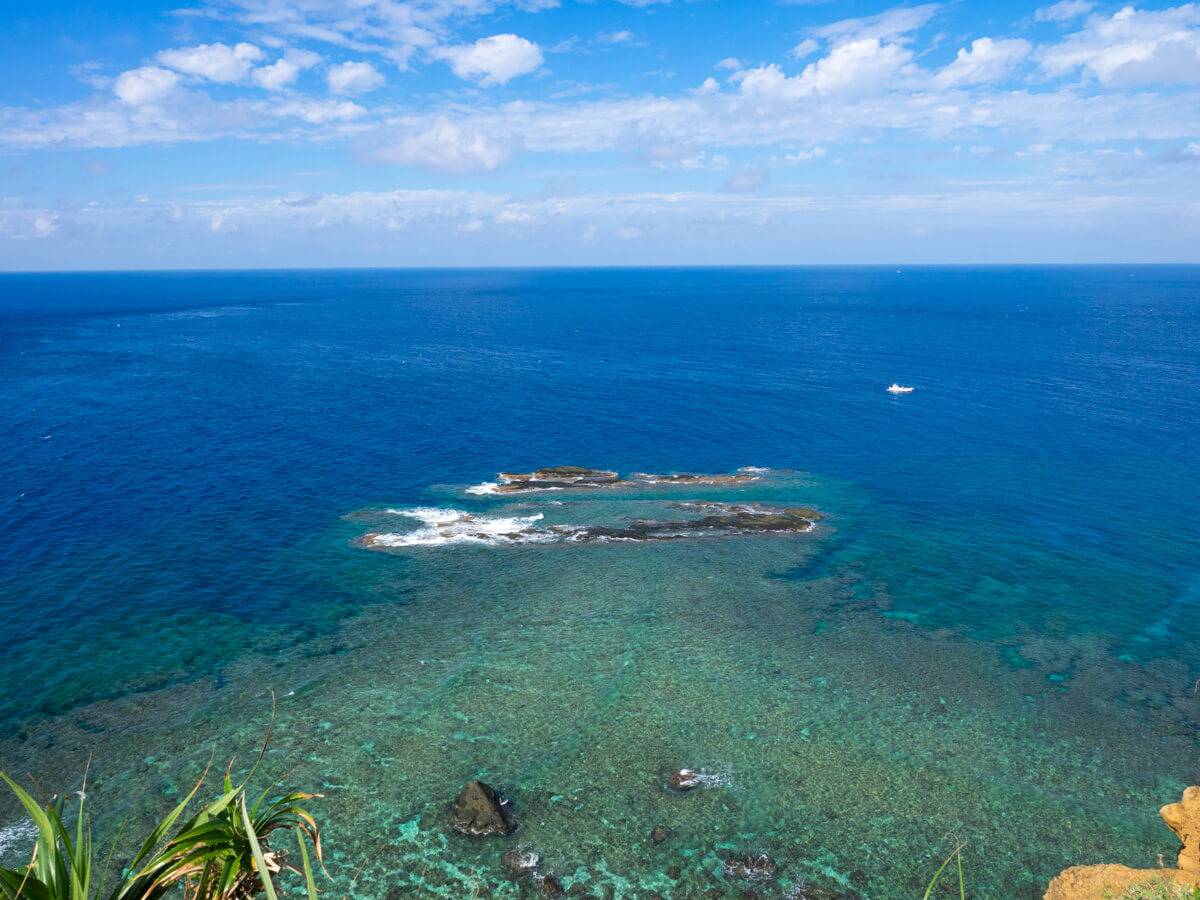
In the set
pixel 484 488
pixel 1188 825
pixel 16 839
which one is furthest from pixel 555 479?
pixel 1188 825

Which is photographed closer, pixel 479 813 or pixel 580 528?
pixel 479 813

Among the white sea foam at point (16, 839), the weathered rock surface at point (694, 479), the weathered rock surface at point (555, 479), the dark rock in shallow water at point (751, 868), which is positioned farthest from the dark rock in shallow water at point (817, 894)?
the weathered rock surface at point (555, 479)

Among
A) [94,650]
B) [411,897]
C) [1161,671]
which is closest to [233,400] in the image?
[94,650]

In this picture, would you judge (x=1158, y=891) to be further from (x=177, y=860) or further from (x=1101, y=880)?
(x=177, y=860)

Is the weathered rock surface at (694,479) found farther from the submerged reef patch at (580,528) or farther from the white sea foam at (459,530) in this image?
the white sea foam at (459,530)

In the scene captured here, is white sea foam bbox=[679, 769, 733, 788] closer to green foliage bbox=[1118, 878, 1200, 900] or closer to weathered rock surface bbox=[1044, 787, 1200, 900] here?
weathered rock surface bbox=[1044, 787, 1200, 900]

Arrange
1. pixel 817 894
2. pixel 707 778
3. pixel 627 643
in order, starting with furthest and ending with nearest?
pixel 627 643 < pixel 707 778 < pixel 817 894
